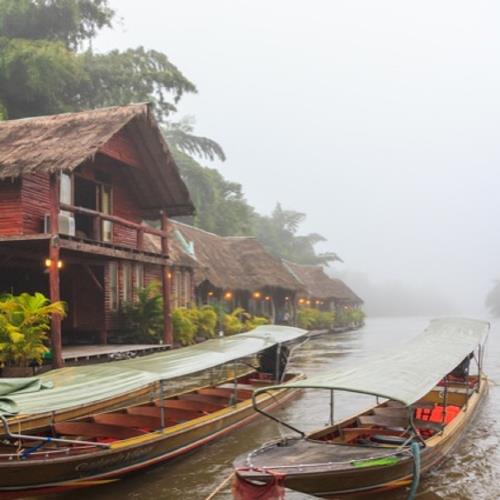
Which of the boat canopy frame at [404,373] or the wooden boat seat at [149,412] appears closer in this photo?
the boat canopy frame at [404,373]

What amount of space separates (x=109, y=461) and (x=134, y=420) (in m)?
1.97

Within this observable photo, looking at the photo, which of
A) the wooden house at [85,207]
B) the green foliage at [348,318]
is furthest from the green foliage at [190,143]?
the wooden house at [85,207]

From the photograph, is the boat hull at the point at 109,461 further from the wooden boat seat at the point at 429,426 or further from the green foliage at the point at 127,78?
the green foliage at the point at 127,78

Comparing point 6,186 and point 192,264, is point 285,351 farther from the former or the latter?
point 192,264

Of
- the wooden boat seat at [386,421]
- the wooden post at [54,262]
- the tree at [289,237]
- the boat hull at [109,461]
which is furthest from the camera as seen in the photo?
the tree at [289,237]

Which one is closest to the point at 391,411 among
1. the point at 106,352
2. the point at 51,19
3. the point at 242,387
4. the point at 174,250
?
the point at 242,387

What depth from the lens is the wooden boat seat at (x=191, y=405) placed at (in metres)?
10.5

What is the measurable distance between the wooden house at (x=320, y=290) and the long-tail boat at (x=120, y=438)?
3444 centimetres

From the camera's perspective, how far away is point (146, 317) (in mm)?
19938

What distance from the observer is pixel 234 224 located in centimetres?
5275

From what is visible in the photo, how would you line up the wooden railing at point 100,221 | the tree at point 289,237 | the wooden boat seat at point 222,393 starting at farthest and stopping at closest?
the tree at point 289,237
the wooden railing at point 100,221
the wooden boat seat at point 222,393

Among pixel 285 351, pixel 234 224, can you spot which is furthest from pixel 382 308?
pixel 285 351

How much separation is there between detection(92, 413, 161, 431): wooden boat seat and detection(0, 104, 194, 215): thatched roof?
644cm

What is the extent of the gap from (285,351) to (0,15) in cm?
2974
